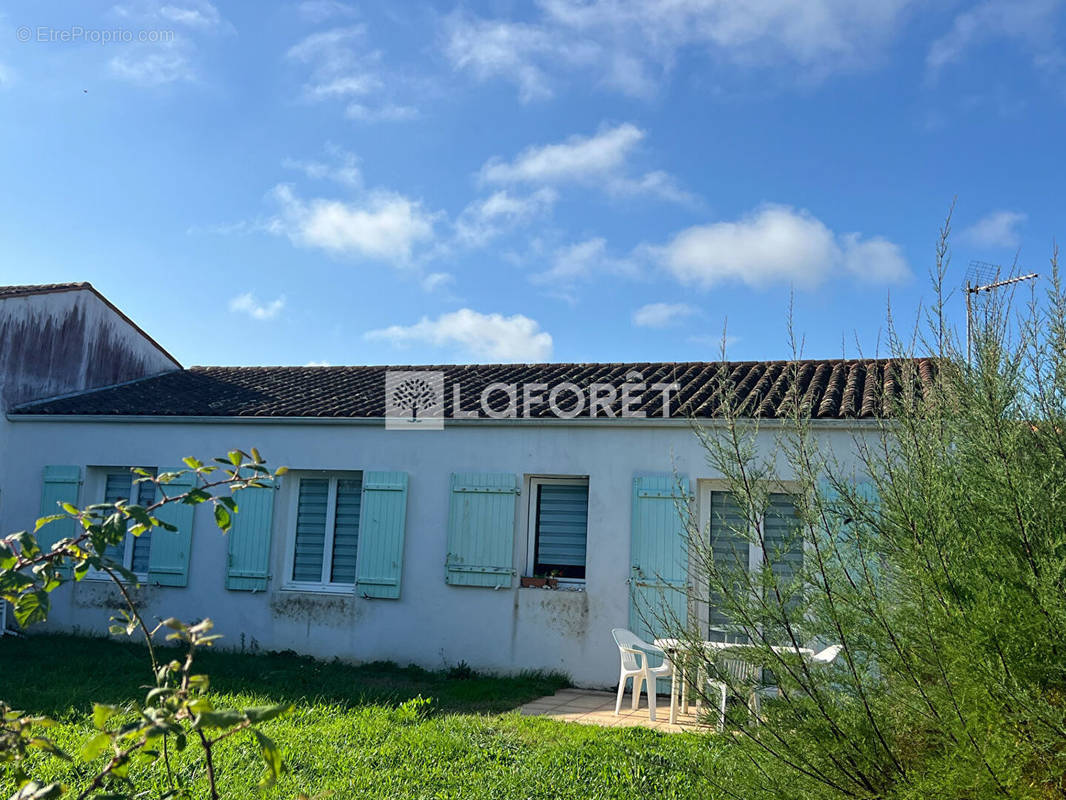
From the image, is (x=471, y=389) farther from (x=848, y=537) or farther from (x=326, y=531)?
(x=848, y=537)

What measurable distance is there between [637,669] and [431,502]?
12.4ft

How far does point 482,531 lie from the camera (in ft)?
34.7

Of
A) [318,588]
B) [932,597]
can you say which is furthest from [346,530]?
[932,597]

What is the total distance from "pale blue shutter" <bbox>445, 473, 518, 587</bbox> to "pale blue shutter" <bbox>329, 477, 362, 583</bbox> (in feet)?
4.81

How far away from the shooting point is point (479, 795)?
5195 millimetres

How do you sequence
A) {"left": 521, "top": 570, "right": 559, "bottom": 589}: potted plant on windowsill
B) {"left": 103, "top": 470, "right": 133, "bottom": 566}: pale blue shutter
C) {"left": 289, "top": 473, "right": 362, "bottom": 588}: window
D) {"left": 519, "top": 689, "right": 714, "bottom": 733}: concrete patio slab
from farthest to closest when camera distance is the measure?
{"left": 103, "top": 470, "right": 133, "bottom": 566}: pale blue shutter < {"left": 289, "top": 473, "right": 362, "bottom": 588}: window < {"left": 521, "top": 570, "right": 559, "bottom": 589}: potted plant on windowsill < {"left": 519, "top": 689, "right": 714, "bottom": 733}: concrete patio slab

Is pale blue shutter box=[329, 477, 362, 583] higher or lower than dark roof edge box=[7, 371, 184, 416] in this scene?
lower

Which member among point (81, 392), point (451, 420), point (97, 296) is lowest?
point (451, 420)

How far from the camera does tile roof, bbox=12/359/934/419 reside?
33.7 feet

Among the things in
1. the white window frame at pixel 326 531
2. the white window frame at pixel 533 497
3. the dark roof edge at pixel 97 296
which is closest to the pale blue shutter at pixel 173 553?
the white window frame at pixel 326 531

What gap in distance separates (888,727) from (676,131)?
295 inches

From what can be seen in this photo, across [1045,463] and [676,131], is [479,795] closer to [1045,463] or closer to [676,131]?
[1045,463]

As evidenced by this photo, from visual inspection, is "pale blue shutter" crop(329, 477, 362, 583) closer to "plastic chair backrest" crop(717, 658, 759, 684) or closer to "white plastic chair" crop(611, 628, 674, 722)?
"white plastic chair" crop(611, 628, 674, 722)

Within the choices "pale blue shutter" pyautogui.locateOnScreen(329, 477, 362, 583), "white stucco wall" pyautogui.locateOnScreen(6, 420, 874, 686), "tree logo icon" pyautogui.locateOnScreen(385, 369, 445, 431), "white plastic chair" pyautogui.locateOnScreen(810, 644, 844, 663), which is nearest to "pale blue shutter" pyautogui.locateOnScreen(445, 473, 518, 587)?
"white stucco wall" pyautogui.locateOnScreen(6, 420, 874, 686)
